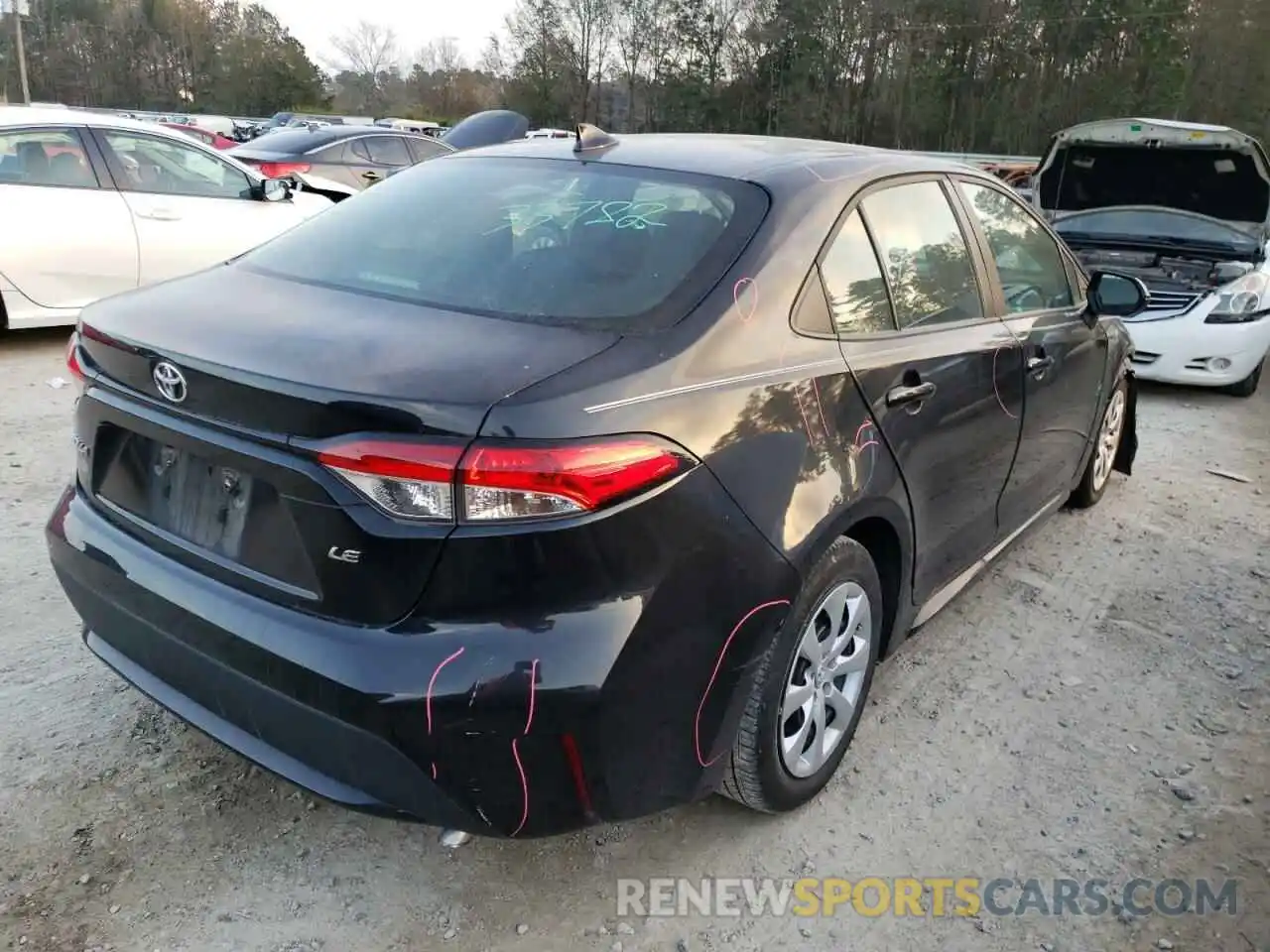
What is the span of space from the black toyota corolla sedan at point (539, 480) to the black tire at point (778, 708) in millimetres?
11

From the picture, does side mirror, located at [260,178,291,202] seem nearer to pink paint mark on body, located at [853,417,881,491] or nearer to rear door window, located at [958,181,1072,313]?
rear door window, located at [958,181,1072,313]

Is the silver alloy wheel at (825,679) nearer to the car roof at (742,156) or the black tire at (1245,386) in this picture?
the car roof at (742,156)

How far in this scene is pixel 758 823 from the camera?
8.32 ft

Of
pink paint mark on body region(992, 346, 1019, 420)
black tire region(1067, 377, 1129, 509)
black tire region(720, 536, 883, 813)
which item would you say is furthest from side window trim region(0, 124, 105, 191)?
black tire region(1067, 377, 1129, 509)

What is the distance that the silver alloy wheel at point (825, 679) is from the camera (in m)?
2.39

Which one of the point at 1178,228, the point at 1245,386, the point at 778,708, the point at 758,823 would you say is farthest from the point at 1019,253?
the point at 1178,228

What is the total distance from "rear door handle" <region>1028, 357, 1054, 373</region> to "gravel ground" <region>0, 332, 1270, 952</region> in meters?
0.95

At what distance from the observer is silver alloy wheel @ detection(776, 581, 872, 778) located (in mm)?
2393

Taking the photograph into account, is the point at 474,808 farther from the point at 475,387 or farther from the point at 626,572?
the point at 475,387

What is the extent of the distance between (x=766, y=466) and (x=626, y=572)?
45 cm

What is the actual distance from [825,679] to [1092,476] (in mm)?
2856

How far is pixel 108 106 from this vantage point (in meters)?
58.2

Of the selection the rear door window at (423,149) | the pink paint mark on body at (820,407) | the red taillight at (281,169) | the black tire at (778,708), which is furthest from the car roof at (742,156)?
the rear door window at (423,149)

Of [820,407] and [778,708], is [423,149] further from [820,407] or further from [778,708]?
[778,708]
